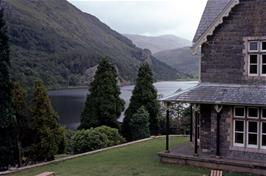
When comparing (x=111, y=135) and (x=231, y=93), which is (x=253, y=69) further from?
(x=111, y=135)

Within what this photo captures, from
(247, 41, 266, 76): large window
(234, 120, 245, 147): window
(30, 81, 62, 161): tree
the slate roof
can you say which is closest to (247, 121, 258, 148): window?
(234, 120, 245, 147): window

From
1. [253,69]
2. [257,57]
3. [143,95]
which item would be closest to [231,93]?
[253,69]

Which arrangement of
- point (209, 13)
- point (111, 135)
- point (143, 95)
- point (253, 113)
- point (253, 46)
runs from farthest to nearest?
point (143, 95) → point (111, 135) → point (209, 13) → point (253, 46) → point (253, 113)

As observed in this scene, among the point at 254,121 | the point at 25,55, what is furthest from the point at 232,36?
the point at 25,55

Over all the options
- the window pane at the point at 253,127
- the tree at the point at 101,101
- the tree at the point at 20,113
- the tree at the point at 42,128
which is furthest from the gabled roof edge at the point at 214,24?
the tree at the point at 101,101

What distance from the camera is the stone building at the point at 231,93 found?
55.5ft

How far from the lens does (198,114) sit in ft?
64.3

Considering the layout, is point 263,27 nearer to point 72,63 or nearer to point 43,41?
point 72,63

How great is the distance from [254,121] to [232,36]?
12.1 feet

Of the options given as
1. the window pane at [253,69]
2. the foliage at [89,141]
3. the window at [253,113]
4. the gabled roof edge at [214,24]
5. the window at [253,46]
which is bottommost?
the foliage at [89,141]

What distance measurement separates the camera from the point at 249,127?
1709 centimetres

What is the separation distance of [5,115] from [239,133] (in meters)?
12.2

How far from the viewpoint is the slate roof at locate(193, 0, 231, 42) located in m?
19.1

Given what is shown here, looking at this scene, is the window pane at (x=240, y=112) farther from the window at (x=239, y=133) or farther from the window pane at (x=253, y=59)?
the window pane at (x=253, y=59)
